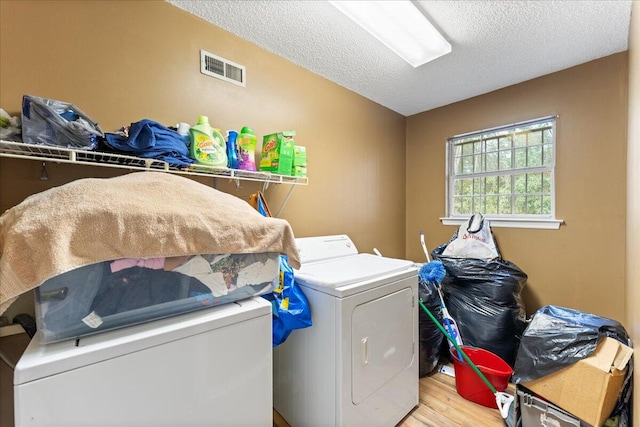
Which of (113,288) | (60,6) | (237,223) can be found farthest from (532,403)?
(60,6)

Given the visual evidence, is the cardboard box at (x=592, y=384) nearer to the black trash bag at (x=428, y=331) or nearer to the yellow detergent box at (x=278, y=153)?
the black trash bag at (x=428, y=331)

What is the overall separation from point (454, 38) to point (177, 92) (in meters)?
1.89

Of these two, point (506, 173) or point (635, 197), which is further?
point (506, 173)

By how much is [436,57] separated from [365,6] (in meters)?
0.80

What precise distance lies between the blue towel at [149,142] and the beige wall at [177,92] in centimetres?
28

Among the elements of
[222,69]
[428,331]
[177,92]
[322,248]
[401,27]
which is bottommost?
[428,331]

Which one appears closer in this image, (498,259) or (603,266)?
(603,266)

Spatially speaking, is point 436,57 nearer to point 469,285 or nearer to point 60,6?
point 469,285

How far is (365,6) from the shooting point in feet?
4.99

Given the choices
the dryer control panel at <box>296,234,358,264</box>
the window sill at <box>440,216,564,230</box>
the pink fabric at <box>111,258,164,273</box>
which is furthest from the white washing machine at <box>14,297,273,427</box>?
the window sill at <box>440,216,564,230</box>

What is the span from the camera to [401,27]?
1.71 m

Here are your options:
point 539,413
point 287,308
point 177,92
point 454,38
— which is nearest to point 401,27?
point 454,38

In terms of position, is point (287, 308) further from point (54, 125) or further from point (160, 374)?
point (54, 125)

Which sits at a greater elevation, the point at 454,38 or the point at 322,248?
the point at 454,38
